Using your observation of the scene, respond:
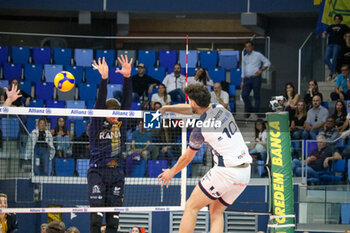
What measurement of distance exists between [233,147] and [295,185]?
7.38 m

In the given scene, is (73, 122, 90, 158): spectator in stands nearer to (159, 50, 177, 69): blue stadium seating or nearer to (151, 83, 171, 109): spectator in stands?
(151, 83, 171, 109): spectator in stands

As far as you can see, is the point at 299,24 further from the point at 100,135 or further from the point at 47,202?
the point at 100,135

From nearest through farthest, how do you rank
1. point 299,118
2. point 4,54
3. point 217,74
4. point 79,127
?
1. point 299,118
2. point 79,127
3. point 217,74
4. point 4,54

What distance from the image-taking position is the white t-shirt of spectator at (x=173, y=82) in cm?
1780

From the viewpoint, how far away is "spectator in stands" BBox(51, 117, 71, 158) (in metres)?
14.8

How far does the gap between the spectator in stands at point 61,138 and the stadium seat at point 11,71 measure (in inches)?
155

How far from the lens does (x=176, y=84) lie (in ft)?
58.5

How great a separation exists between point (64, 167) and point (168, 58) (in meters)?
6.06

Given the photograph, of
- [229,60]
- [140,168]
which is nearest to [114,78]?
[229,60]

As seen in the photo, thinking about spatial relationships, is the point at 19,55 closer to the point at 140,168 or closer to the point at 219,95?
the point at 219,95

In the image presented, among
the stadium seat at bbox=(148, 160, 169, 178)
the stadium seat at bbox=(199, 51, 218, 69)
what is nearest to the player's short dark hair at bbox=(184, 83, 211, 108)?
the stadium seat at bbox=(148, 160, 169, 178)

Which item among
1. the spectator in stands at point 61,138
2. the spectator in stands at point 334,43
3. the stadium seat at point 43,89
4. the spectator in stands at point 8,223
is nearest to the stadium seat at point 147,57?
the stadium seat at point 43,89

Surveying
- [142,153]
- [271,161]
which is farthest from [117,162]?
[142,153]

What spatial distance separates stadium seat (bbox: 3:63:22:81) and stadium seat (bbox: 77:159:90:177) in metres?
5.05
